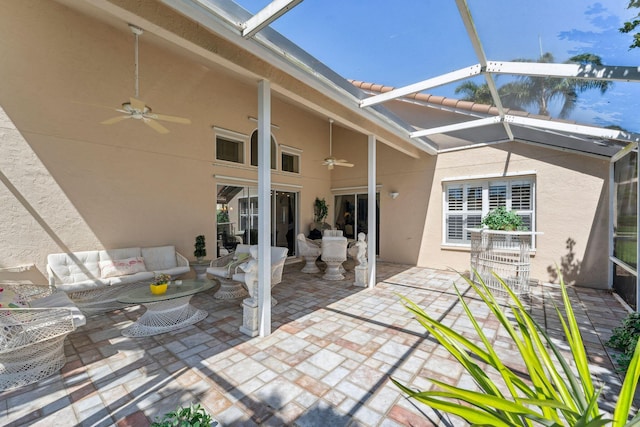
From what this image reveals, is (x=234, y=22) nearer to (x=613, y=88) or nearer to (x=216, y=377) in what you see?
(x=216, y=377)

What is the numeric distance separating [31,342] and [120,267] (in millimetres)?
2290

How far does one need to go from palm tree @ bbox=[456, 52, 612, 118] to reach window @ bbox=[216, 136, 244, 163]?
5218 mm

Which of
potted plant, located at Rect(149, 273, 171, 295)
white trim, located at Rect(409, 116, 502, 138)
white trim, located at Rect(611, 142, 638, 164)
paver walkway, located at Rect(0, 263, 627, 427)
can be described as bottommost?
paver walkway, located at Rect(0, 263, 627, 427)

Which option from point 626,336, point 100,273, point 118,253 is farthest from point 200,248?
point 626,336

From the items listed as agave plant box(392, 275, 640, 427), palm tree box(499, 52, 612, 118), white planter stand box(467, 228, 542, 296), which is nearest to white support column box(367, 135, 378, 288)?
white planter stand box(467, 228, 542, 296)

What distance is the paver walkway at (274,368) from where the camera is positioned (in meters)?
2.29

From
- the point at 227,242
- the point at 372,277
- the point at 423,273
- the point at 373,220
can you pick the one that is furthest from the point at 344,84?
the point at 423,273

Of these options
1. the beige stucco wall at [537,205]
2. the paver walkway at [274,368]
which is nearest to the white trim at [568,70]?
the paver walkway at [274,368]

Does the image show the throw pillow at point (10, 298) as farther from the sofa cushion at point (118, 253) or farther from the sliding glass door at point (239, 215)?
the sliding glass door at point (239, 215)

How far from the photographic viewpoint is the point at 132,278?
473cm

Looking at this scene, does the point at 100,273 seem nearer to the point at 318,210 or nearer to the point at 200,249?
the point at 200,249

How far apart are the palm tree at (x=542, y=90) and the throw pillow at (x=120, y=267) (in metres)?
6.38

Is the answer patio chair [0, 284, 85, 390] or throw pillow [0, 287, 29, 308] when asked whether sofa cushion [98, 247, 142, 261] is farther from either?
patio chair [0, 284, 85, 390]

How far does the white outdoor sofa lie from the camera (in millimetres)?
4359
